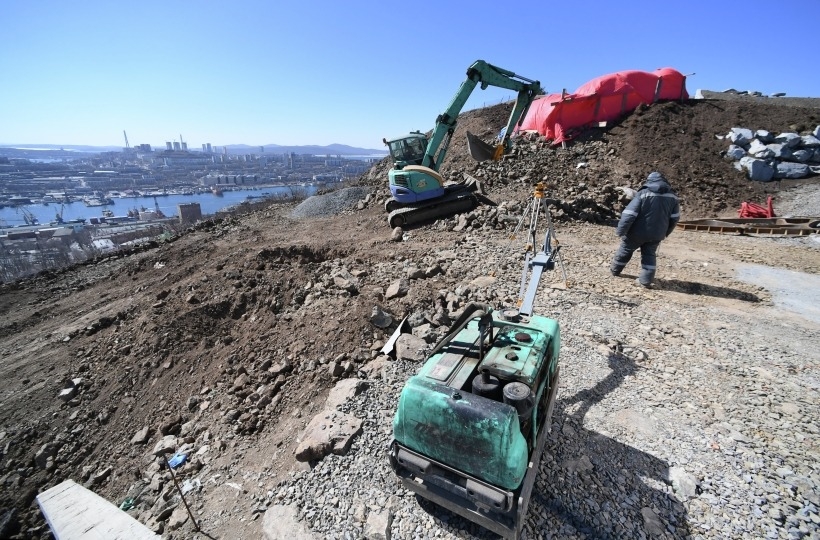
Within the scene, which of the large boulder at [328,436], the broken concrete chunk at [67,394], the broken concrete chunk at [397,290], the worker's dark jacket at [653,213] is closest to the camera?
the large boulder at [328,436]

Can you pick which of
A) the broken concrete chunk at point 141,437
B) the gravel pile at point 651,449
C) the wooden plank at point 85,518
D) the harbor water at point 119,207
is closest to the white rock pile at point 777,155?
the gravel pile at point 651,449

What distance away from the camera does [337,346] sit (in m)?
5.15

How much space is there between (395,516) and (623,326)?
4.03 m

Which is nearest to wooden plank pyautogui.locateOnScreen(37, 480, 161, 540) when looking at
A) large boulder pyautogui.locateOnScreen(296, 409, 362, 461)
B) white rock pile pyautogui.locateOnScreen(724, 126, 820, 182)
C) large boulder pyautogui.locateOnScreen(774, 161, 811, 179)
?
large boulder pyautogui.locateOnScreen(296, 409, 362, 461)

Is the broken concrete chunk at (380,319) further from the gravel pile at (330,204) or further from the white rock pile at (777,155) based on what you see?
the white rock pile at (777,155)

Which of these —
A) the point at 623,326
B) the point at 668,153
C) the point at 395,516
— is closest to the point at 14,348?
the point at 395,516

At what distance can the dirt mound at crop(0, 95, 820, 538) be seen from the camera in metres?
4.44

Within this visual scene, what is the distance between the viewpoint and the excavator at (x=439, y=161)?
37.0 ft

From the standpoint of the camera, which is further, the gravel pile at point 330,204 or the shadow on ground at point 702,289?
the gravel pile at point 330,204

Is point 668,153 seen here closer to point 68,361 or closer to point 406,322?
point 406,322

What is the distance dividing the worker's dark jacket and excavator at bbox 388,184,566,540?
4319mm

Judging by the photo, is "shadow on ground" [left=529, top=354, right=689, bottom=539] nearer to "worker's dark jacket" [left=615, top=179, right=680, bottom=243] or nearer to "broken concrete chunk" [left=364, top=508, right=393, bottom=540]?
"broken concrete chunk" [left=364, top=508, right=393, bottom=540]

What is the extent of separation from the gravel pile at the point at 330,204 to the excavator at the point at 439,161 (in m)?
4.22

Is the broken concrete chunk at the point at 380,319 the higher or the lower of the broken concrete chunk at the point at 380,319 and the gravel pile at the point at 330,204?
the lower
